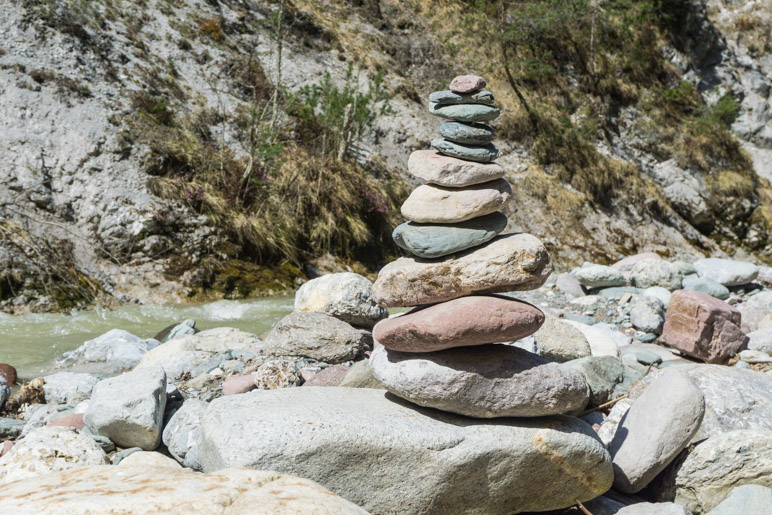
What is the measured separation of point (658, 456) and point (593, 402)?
3.95ft

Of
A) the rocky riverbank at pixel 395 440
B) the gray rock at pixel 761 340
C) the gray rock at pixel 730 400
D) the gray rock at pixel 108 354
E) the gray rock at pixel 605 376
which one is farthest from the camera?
the gray rock at pixel 761 340

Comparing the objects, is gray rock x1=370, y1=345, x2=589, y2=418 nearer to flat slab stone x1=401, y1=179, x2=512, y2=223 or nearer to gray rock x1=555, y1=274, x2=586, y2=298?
flat slab stone x1=401, y1=179, x2=512, y2=223

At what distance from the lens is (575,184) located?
53.9 feet

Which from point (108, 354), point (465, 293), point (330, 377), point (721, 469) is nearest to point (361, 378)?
point (330, 377)

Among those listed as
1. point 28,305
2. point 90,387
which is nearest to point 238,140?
point 28,305

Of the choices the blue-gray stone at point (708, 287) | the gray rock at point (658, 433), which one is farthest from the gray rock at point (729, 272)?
the gray rock at point (658, 433)

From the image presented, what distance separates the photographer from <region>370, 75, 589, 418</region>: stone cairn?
3.10 meters

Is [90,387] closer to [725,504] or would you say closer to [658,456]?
[658,456]

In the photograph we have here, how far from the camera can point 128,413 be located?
3.53 m

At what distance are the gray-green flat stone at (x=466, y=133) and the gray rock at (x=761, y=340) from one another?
4766mm

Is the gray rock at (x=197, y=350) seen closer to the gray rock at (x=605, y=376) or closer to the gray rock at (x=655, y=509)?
the gray rock at (x=605, y=376)

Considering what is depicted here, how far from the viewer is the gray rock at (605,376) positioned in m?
4.50

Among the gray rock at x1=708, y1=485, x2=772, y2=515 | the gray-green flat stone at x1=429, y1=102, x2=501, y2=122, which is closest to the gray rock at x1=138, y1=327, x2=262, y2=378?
the gray-green flat stone at x1=429, y1=102, x2=501, y2=122

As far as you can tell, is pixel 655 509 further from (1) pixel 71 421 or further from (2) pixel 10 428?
(2) pixel 10 428
